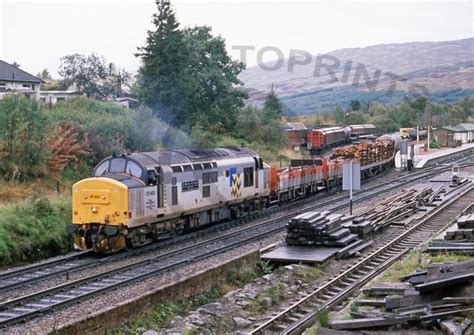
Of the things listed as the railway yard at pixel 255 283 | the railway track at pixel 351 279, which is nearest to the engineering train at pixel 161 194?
the railway yard at pixel 255 283

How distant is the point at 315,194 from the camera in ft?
133

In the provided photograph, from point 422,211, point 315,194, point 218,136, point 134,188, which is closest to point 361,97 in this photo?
point 218,136

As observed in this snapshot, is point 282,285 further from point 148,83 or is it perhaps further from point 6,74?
point 6,74

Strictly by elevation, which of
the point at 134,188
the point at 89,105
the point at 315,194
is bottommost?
the point at 315,194

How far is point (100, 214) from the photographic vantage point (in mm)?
20672

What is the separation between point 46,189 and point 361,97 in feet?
394

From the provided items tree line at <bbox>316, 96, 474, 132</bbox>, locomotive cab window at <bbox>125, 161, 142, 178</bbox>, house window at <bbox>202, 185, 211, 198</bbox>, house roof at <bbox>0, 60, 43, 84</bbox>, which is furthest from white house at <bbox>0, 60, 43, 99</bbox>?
tree line at <bbox>316, 96, 474, 132</bbox>

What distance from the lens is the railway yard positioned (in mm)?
12312

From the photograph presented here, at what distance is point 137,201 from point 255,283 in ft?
18.7

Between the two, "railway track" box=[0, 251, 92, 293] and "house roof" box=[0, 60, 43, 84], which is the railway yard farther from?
"house roof" box=[0, 60, 43, 84]

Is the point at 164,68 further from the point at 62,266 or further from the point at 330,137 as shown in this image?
the point at 62,266

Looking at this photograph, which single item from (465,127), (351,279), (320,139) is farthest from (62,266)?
(465,127)

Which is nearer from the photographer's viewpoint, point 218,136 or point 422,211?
point 422,211

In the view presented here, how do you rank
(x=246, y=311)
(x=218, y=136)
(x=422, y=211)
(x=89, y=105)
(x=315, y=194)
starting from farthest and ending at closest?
(x=218, y=136) < (x=89, y=105) < (x=315, y=194) < (x=422, y=211) < (x=246, y=311)
